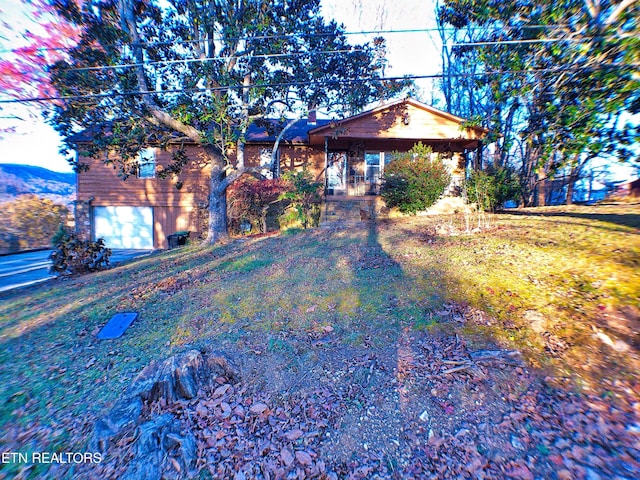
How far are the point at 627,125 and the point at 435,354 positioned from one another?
4.64m

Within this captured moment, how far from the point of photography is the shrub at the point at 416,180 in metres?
10.9

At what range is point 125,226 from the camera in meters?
16.0

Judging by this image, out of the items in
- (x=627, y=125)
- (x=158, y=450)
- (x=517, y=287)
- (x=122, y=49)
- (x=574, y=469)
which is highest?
(x=122, y=49)

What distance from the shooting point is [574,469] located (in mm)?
2174

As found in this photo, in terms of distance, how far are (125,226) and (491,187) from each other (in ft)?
57.2

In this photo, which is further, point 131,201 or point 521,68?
point 131,201

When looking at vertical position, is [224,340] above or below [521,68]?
below

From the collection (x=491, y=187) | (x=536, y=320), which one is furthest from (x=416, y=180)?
(x=536, y=320)

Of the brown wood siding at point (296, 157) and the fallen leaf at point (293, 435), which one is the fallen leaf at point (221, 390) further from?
the brown wood siding at point (296, 157)

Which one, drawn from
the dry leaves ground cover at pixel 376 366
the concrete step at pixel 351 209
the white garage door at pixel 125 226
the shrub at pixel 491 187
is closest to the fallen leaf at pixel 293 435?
the dry leaves ground cover at pixel 376 366

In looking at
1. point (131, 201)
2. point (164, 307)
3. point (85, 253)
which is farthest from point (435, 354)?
point (131, 201)

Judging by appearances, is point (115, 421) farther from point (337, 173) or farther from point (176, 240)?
point (337, 173)

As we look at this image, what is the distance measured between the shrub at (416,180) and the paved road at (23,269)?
399 inches

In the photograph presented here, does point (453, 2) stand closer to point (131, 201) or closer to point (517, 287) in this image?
point (517, 287)
